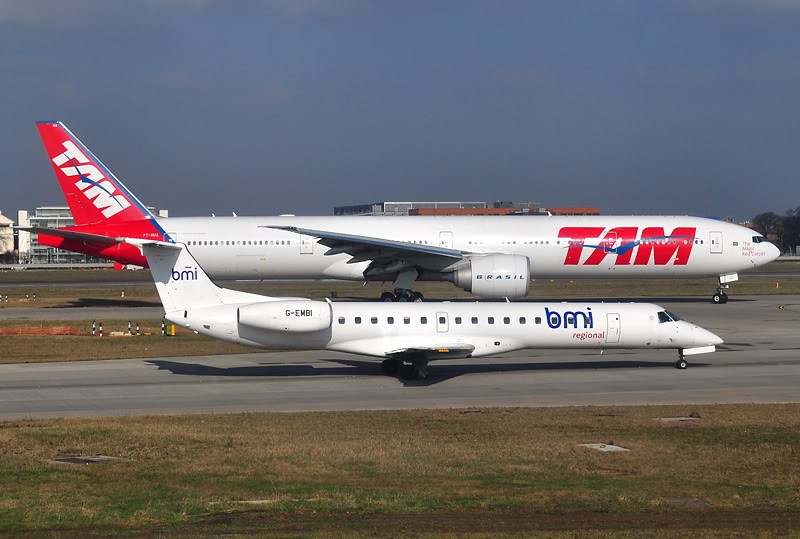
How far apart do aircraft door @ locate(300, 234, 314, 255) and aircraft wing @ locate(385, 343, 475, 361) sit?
2232cm

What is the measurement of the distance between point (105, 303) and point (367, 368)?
97.1 ft

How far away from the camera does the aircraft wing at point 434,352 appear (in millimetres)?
28984

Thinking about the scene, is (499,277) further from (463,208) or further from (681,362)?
(463,208)

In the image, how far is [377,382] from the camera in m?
29.6

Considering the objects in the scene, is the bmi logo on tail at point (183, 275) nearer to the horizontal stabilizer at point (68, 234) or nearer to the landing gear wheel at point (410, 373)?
the landing gear wheel at point (410, 373)

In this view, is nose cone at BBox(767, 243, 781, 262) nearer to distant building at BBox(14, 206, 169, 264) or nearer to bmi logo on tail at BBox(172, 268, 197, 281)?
bmi logo on tail at BBox(172, 268, 197, 281)

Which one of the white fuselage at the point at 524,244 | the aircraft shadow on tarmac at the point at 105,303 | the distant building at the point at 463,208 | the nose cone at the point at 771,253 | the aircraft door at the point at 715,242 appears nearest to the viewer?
the white fuselage at the point at 524,244

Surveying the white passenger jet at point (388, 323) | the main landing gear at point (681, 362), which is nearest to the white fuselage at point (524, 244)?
the main landing gear at point (681, 362)

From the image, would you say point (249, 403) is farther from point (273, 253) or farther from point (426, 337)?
point (273, 253)

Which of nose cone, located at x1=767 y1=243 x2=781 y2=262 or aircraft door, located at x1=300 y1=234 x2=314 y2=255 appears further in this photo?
nose cone, located at x1=767 y1=243 x2=781 y2=262

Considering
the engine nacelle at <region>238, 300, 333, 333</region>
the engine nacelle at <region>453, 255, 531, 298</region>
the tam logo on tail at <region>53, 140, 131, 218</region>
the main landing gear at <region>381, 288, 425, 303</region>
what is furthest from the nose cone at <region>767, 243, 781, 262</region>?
the tam logo on tail at <region>53, 140, 131, 218</region>

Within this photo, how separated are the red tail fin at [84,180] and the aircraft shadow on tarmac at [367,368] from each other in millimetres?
18345

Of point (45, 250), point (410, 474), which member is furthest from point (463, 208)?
point (410, 474)

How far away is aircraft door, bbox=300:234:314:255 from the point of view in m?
51.1
